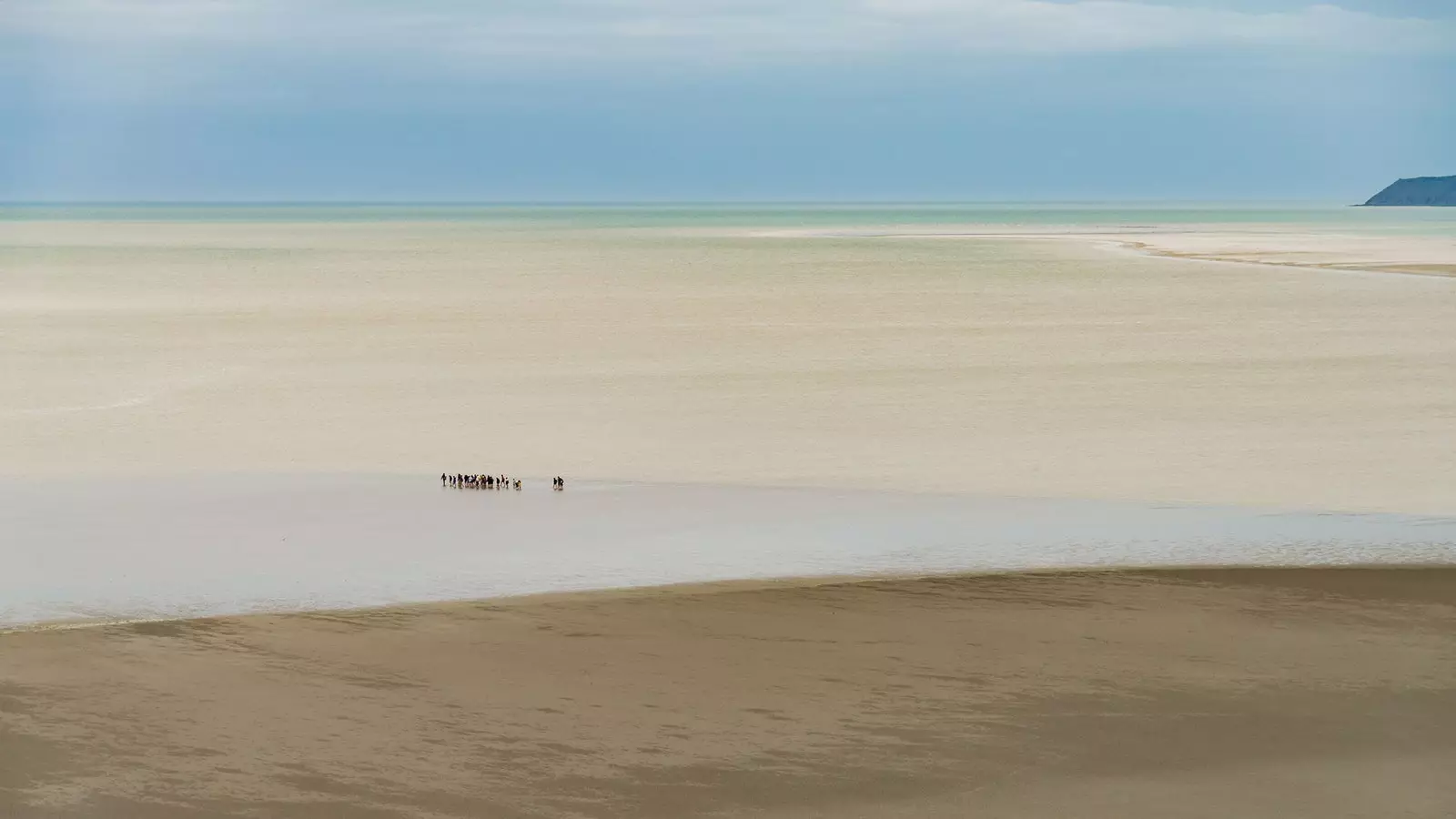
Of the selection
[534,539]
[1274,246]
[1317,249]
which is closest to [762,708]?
[534,539]

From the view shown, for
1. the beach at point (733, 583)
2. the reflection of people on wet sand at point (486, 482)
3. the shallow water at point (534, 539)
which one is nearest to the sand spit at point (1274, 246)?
the beach at point (733, 583)

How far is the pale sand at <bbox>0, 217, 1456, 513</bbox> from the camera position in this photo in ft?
72.3

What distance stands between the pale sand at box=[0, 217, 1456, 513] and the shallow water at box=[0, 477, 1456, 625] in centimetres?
142

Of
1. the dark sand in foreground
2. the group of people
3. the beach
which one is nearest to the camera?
the dark sand in foreground

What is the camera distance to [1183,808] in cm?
913

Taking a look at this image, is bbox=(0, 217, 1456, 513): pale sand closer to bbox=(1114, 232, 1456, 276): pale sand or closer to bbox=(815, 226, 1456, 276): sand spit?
bbox=(1114, 232, 1456, 276): pale sand

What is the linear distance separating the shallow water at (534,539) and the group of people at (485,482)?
222mm

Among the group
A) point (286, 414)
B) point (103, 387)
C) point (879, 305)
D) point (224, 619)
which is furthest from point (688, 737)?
point (879, 305)

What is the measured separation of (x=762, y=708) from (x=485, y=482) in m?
9.76

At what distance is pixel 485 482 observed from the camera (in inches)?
784

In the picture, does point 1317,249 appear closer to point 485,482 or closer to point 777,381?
point 777,381

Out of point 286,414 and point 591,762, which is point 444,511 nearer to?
point 591,762

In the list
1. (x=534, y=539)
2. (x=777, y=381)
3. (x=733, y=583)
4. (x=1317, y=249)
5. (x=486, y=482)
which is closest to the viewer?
(x=733, y=583)

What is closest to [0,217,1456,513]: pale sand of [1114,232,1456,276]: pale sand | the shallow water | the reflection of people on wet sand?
the reflection of people on wet sand
